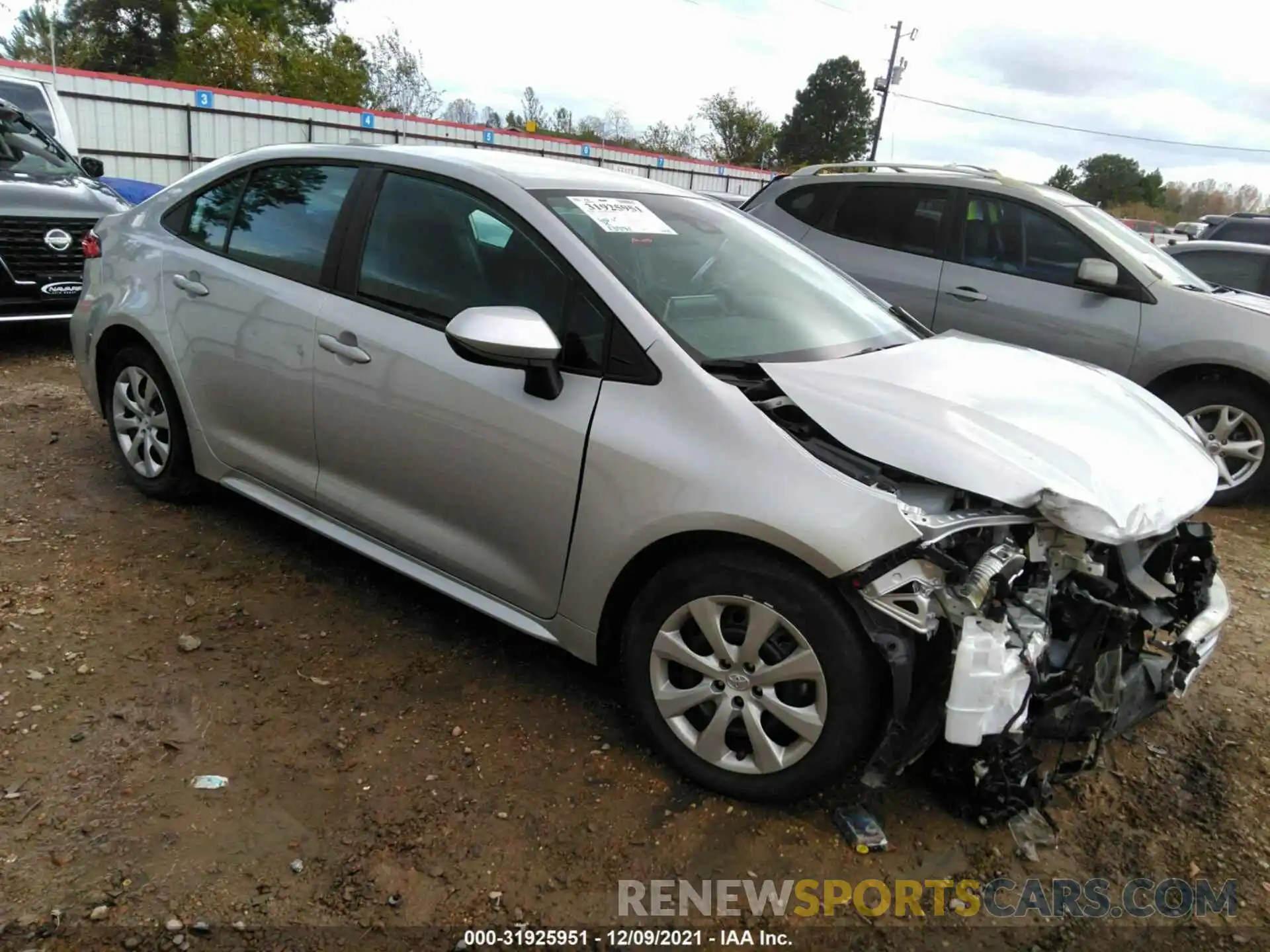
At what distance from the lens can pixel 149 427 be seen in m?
4.06

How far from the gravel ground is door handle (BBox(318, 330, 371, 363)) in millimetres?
994

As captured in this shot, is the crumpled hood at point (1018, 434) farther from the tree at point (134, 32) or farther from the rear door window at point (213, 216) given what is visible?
the tree at point (134, 32)

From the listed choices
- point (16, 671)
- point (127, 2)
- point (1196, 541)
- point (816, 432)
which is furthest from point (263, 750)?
point (127, 2)

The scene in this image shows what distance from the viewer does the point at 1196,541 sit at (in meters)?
2.71

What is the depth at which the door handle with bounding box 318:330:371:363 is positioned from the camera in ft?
10.1

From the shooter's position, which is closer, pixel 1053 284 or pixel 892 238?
pixel 1053 284

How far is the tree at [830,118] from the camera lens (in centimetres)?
6041

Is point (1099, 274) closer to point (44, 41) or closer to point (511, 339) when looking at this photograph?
point (511, 339)

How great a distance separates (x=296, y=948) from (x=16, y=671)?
1572mm

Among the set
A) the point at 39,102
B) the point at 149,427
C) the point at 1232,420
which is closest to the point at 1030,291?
the point at 1232,420

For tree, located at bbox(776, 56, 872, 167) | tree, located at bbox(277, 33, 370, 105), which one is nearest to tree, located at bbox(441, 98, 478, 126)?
tree, located at bbox(277, 33, 370, 105)

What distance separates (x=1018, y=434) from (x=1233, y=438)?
397 cm

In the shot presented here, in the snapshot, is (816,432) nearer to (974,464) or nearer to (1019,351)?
(974,464)

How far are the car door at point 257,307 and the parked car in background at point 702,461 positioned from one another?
15 millimetres
